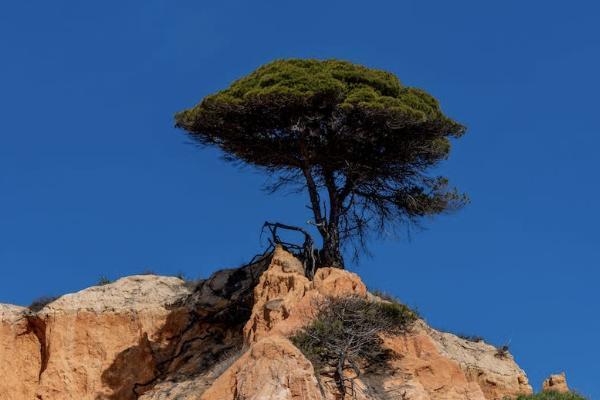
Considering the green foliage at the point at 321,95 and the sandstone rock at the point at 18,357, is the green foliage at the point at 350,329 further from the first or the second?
the sandstone rock at the point at 18,357

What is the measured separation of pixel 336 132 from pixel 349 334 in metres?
6.34

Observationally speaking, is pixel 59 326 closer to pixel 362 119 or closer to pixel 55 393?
pixel 55 393

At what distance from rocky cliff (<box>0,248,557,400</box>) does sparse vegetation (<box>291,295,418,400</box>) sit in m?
0.24

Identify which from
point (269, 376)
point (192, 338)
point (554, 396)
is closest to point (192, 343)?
point (192, 338)

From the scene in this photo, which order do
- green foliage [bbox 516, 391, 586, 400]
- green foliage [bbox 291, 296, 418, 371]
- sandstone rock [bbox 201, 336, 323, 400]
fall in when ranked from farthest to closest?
green foliage [bbox 516, 391, 586, 400]
green foliage [bbox 291, 296, 418, 371]
sandstone rock [bbox 201, 336, 323, 400]

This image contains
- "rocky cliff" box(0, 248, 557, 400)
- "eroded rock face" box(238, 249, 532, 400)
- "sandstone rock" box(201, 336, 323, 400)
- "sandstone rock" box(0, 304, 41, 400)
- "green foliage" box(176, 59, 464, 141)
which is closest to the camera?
"sandstone rock" box(201, 336, 323, 400)

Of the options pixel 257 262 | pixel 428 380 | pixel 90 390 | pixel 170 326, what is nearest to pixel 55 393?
pixel 90 390

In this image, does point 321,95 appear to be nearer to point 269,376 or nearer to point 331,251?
point 331,251

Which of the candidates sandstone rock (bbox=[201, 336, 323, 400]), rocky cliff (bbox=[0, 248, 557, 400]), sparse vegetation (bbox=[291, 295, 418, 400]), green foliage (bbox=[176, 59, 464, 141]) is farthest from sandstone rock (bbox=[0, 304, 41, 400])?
sparse vegetation (bbox=[291, 295, 418, 400])

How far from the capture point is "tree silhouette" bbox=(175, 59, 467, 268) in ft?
90.7

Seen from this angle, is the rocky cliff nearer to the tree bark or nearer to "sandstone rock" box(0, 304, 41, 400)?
"sandstone rock" box(0, 304, 41, 400)

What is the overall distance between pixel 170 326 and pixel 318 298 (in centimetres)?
651

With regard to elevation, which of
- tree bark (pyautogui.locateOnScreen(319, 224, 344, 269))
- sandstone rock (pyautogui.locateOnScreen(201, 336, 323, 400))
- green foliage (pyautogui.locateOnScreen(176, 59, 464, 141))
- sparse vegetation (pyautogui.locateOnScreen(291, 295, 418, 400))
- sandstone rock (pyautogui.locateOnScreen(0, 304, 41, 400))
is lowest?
sandstone rock (pyautogui.locateOnScreen(201, 336, 323, 400))

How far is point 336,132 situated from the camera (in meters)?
28.2
